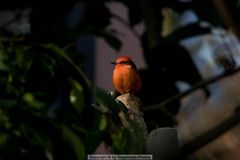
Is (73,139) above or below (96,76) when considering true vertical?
below

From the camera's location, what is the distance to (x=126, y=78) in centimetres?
27

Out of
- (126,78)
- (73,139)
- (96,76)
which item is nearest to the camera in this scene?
(126,78)

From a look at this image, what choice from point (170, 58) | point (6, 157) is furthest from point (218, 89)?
point (6, 157)

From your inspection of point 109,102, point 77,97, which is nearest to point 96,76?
point 77,97

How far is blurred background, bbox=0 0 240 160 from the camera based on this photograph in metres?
0.55

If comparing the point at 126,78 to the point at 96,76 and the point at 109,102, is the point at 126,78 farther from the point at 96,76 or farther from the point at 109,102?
the point at 96,76

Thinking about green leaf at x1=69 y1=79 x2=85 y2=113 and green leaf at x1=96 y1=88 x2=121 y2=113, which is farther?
green leaf at x1=69 y1=79 x2=85 y2=113

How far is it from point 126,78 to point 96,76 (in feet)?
1.70

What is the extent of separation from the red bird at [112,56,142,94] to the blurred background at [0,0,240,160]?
0.35 ft

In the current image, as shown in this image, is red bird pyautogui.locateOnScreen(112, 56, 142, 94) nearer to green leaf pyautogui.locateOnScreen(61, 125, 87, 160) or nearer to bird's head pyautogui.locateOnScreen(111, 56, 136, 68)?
bird's head pyautogui.locateOnScreen(111, 56, 136, 68)

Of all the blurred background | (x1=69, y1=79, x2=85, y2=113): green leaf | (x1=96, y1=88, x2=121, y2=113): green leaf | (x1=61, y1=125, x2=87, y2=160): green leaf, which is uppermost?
Result: the blurred background

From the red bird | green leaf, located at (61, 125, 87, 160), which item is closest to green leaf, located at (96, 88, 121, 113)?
the red bird

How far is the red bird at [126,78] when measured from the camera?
267 millimetres

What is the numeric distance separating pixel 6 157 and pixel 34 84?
19 cm
